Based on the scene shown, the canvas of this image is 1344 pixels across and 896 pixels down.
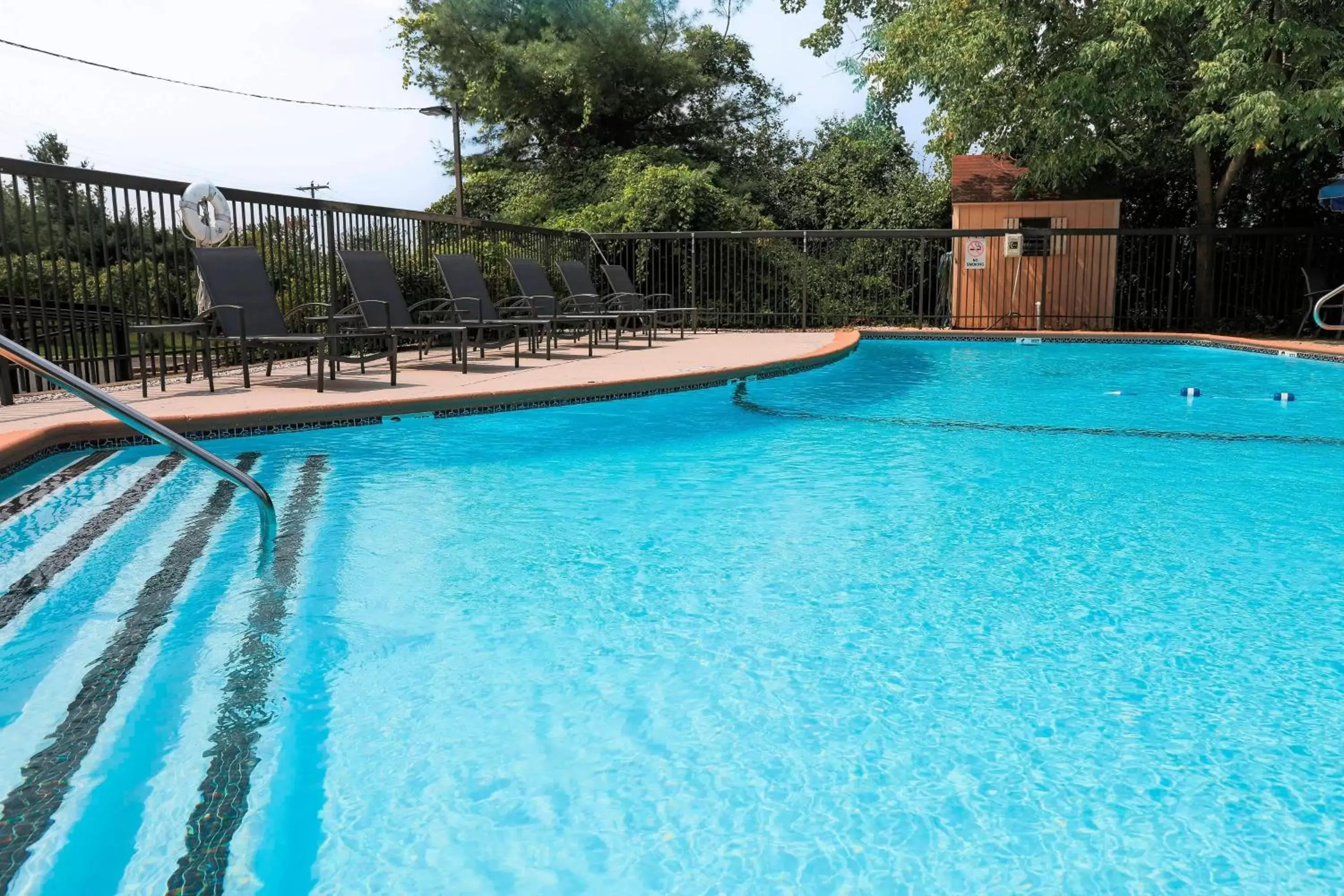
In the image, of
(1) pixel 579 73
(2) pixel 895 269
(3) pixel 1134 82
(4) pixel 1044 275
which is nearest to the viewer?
(3) pixel 1134 82

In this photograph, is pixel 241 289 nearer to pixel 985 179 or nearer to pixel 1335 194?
pixel 1335 194

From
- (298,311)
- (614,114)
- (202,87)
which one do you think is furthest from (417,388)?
(202,87)

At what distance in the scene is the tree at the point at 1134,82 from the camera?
1218cm

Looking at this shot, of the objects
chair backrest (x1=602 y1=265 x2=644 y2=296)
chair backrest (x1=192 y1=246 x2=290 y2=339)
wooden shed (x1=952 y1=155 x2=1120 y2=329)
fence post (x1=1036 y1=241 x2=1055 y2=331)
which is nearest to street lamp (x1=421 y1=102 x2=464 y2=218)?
chair backrest (x1=602 y1=265 x2=644 y2=296)

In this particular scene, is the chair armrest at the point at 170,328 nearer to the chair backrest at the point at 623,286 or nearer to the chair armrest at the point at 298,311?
the chair armrest at the point at 298,311

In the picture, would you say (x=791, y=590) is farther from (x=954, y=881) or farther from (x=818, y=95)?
(x=818, y=95)

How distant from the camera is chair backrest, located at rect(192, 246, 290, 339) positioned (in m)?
7.06

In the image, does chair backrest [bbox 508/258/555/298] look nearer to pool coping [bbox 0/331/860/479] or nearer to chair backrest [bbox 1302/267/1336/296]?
pool coping [bbox 0/331/860/479]

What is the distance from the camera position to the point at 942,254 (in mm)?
16484

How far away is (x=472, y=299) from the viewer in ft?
29.5

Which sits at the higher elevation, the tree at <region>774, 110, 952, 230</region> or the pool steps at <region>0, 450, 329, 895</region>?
Answer: the tree at <region>774, 110, 952, 230</region>

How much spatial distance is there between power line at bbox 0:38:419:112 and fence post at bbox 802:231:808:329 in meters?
8.64

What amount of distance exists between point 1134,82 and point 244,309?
11.1 m

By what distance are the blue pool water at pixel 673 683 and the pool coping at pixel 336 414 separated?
0.93 ft
